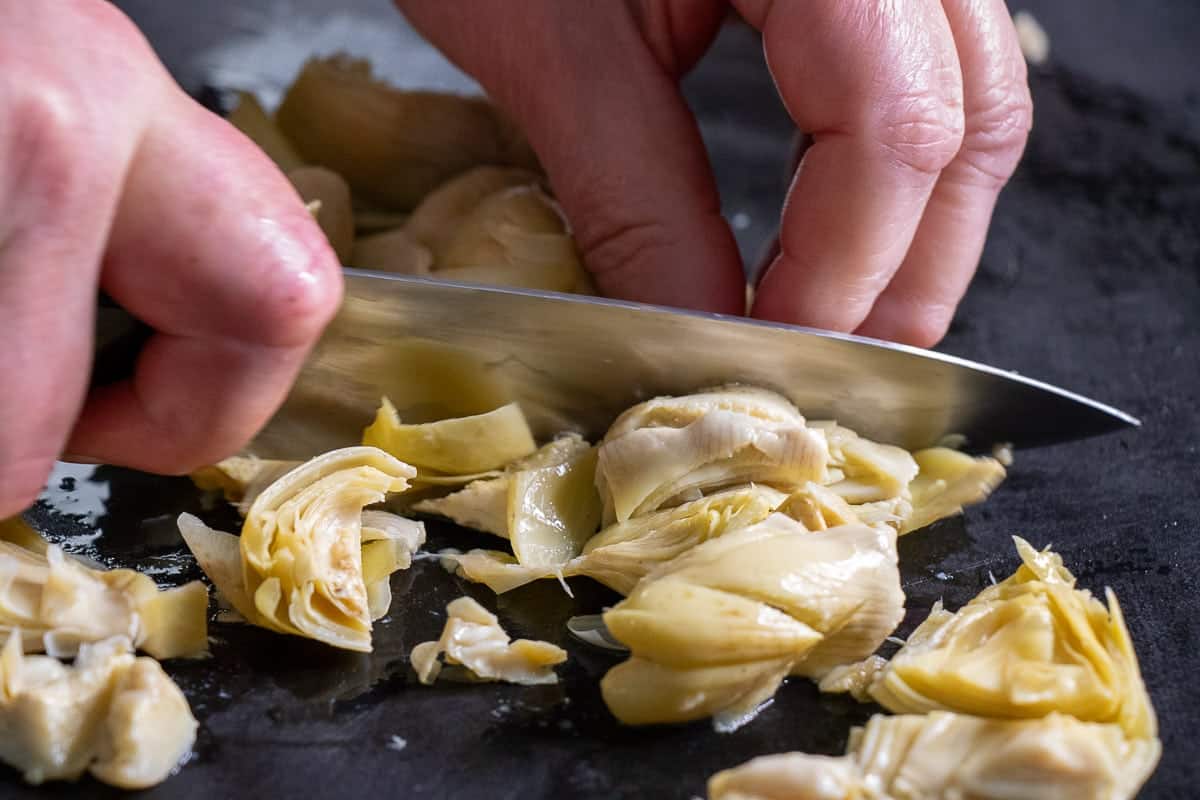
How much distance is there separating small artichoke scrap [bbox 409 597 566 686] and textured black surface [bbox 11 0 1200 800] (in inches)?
0.6

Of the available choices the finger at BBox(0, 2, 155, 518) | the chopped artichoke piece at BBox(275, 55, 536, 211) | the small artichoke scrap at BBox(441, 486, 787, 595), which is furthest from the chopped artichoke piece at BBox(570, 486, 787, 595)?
the chopped artichoke piece at BBox(275, 55, 536, 211)

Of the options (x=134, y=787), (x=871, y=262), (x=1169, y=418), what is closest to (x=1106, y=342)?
(x=1169, y=418)

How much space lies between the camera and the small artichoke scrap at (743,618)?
0.98 meters

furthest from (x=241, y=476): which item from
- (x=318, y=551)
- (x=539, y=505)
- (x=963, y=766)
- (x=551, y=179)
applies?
(x=963, y=766)

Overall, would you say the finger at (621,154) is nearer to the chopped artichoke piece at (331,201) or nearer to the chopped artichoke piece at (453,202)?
the chopped artichoke piece at (453,202)

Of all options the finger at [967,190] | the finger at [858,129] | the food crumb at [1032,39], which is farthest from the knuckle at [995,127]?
the food crumb at [1032,39]

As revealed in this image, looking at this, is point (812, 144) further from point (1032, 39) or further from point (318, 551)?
point (1032, 39)

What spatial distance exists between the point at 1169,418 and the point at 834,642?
2.28 feet

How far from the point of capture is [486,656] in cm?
107

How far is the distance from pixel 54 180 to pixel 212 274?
0.12 meters

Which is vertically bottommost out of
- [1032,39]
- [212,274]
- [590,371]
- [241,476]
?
[241,476]

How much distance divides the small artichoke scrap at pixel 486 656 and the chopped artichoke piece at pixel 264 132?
82cm

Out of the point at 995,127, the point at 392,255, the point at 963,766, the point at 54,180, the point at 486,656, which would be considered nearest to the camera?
the point at 54,180

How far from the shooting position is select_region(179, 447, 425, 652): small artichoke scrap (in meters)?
1.07
